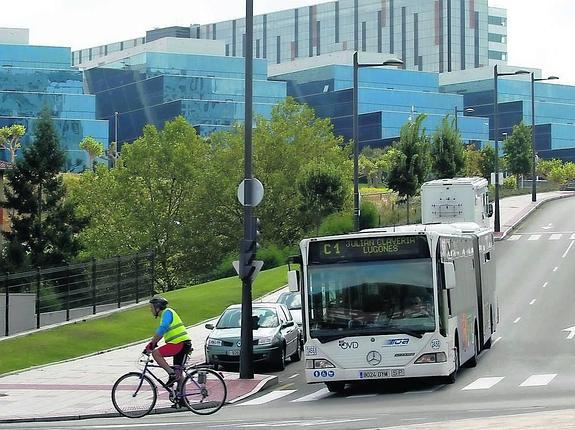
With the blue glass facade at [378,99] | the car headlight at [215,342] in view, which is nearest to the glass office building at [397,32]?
the blue glass facade at [378,99]

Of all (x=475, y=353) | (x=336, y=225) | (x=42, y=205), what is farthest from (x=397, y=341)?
(x=336, y=225)

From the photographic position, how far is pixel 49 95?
134 m

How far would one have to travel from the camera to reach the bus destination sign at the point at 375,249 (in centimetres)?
2270

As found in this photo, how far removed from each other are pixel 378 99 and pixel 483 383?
127 meters

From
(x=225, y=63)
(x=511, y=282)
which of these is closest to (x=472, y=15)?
(x=225, y=63)

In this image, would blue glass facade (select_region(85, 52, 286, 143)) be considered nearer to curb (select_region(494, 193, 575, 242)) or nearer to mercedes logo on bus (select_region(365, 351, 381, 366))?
curb (select_region(494, 193, 575, 242))

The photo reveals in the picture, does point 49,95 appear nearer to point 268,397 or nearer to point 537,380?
point 268,397

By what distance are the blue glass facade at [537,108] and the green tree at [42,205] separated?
110m

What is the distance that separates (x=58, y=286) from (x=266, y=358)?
10937mm

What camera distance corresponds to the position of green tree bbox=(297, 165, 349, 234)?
63188mm

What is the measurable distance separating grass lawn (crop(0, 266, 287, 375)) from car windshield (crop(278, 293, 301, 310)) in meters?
4.24

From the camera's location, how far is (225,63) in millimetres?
146750

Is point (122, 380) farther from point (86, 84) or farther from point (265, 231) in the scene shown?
point (86, 84)

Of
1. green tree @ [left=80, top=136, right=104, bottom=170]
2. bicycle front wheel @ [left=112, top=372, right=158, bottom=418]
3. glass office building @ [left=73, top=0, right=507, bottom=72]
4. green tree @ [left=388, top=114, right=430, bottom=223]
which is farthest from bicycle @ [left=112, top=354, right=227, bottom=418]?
glass office building @ [left=73, top=0, right=507, bottom=72]
